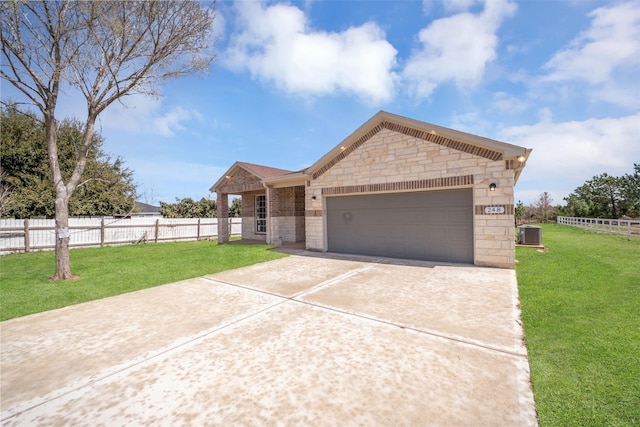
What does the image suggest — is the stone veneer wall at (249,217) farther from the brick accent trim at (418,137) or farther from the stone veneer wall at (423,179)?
the brick accent trim at (418,137)

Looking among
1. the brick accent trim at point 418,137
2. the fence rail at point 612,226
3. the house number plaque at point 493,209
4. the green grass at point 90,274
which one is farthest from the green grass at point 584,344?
the fence rail at point 612,226

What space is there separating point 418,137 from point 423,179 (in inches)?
58.5

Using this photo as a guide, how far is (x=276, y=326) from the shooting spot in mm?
4086

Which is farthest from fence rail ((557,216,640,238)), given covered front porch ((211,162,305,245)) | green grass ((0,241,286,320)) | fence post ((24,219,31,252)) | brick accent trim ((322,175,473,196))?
fence post ((24,219,31,252))

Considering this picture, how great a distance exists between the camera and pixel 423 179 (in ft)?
29.8

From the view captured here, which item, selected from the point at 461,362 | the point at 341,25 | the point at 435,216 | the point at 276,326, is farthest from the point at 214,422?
the point at 341,25

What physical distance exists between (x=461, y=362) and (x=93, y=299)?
7.09 m

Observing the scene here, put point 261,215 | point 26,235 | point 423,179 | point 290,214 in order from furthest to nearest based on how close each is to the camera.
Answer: point 261,215
point 290,214
point 26,235
point 423,179

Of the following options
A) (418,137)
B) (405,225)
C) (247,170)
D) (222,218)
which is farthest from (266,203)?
(418,137)

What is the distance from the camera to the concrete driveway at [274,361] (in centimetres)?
232

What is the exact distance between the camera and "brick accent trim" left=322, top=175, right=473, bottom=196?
845cm

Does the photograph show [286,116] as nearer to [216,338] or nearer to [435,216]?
[435,216]

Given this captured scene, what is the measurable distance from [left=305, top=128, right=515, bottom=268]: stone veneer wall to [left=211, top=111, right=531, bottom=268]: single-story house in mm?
27

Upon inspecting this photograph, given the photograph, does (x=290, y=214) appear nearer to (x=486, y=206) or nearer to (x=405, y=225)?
(x=405, y=225)
